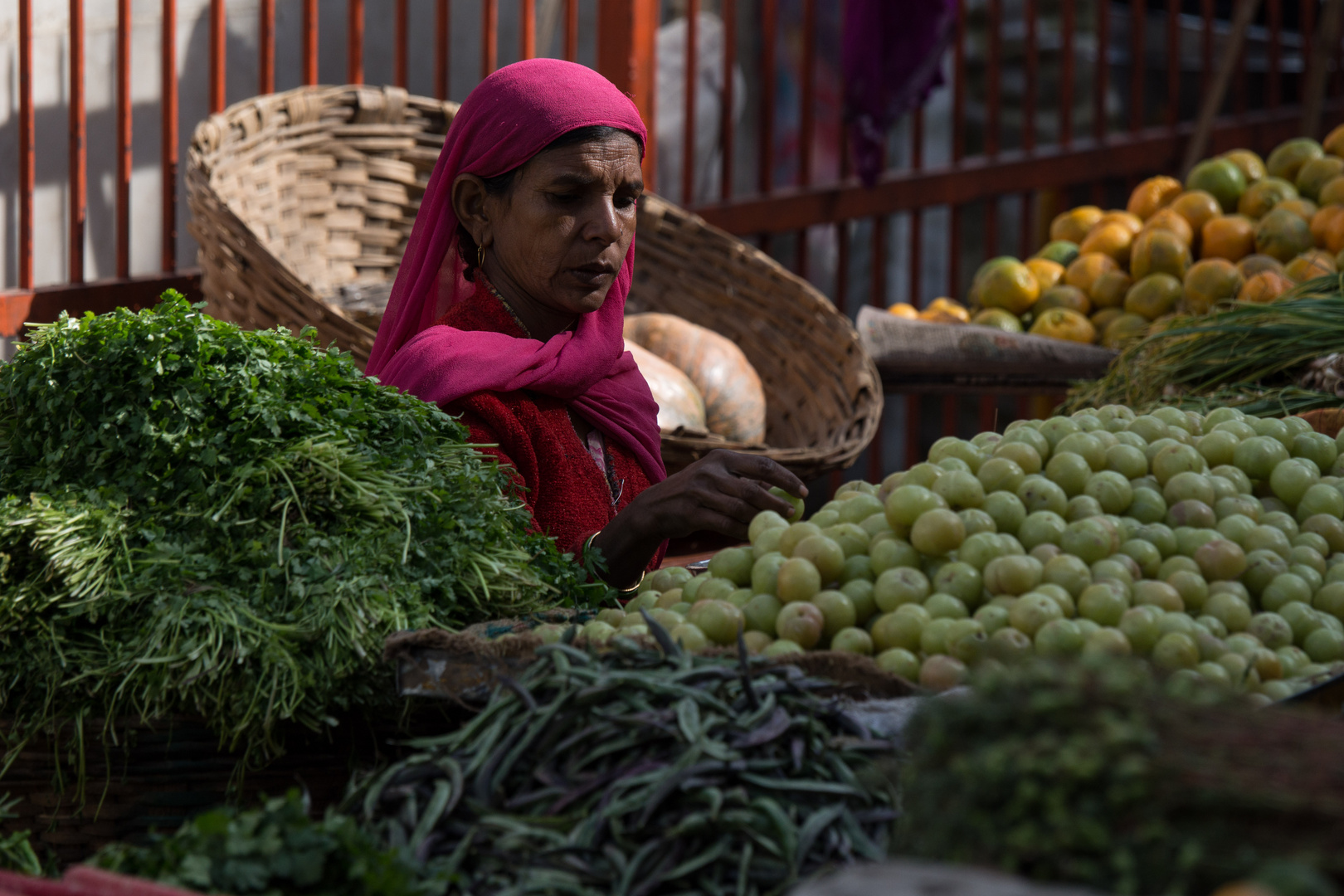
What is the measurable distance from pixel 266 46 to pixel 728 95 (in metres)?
1.81

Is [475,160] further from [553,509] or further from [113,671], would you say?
[113,671]

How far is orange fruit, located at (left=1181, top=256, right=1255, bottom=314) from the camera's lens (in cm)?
362

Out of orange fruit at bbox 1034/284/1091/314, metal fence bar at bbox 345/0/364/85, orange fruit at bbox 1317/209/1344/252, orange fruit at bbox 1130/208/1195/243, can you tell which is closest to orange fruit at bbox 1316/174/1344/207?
orange fruit at bbox 1317/209/1344/252

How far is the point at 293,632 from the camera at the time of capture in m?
1.33

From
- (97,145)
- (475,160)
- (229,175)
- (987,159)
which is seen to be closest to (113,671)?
(475,160)

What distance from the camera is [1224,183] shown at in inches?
161

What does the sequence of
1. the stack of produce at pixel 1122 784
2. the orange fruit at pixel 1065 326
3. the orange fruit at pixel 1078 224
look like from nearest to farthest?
the stack of produce at pixel 1122 784 → the orange fruit at pixel 1065 326 → the orange fruit at pixel 1078 224

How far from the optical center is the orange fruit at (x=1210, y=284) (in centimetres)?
362

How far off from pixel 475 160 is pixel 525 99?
0.15 meters

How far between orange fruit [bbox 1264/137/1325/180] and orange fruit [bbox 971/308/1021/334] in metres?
1.02

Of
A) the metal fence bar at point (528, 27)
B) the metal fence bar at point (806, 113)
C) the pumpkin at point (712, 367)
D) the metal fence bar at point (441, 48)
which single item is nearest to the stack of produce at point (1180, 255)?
the metal fence bar at point (806, 113)

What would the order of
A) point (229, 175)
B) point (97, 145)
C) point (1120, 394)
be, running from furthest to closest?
point (97, 145)
point (229, 175)
point (1120, 394)

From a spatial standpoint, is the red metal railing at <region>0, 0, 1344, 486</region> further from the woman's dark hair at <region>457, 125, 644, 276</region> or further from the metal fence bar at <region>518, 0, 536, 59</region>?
the woman's dark hair at <region>457, 125, 644, 276</region>

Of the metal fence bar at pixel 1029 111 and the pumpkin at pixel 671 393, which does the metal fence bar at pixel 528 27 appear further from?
the metal fence bar at pixel 1029 111
